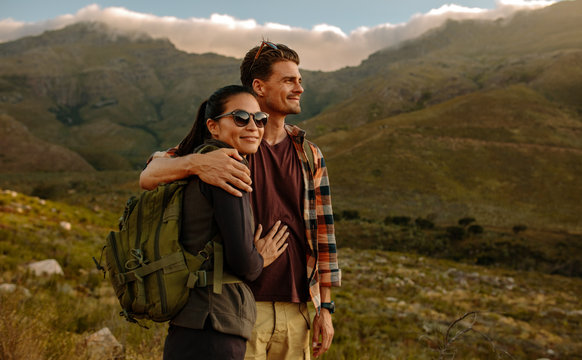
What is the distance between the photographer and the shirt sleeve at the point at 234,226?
1561mm

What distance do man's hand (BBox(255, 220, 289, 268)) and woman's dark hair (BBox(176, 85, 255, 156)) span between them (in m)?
0.58

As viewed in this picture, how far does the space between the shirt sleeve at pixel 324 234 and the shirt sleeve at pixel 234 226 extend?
3.07ft

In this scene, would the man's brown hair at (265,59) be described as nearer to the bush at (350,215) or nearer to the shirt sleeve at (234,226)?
the shirt sleeve at (234,226)

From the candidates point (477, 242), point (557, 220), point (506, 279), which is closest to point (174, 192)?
point (506, 279)

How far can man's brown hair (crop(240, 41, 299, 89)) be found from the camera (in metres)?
2.44

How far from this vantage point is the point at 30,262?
8.14m

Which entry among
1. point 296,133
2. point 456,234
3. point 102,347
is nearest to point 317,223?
point 296,133

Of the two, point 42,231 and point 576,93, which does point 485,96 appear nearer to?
point 576,93

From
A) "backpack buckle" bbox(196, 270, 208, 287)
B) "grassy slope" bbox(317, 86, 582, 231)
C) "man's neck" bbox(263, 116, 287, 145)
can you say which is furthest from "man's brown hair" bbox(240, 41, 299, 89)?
"grassy slope" bbox(317, 86, 582, 231)

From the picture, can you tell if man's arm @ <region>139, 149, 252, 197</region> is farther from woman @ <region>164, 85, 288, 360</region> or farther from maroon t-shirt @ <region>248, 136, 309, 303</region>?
maroon t-shirt @ <region>248, 136, 309, 303</region>

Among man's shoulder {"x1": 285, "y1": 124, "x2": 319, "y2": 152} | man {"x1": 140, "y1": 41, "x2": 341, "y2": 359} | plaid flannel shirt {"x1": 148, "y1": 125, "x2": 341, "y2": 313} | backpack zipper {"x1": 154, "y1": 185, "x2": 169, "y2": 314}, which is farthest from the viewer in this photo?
man's shoulder {"x1": 285, "y1": 124, "x2": 319, "y2": 152}

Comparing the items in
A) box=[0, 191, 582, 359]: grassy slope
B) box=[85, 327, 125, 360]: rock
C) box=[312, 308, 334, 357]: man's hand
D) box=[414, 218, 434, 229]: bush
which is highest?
box=[312, 308, 334, 357]: man's hand

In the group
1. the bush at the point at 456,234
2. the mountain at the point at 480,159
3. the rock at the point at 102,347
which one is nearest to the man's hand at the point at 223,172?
the rock at the point at 102,347

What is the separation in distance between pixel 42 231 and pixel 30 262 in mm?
3862
